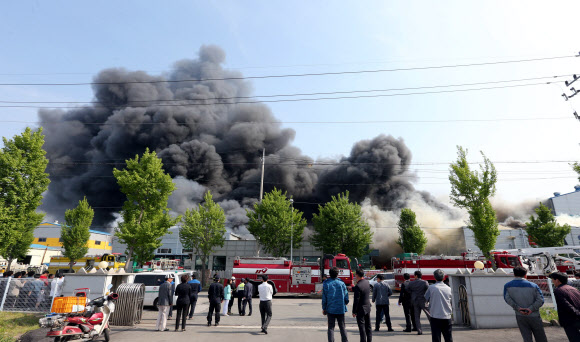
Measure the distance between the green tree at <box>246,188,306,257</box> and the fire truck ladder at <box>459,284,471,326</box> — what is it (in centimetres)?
2147

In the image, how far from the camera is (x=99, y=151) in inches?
2766

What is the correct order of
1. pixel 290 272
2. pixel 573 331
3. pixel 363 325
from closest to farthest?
pixel 573 331
pixel 363 325
pixel 290 272

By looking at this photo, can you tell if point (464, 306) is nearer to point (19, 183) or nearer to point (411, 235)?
point (19, 183)

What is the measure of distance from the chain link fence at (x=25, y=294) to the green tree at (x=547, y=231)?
40660 millimetres

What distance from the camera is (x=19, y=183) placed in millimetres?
14789

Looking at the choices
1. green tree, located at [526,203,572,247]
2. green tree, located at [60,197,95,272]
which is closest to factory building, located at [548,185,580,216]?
green tree, located at [526,203,572,247]

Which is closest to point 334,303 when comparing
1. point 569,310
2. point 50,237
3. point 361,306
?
point 361,306

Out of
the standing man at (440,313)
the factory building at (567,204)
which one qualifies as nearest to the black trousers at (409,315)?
the standing man at (440,313)

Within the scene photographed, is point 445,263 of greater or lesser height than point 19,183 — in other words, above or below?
below

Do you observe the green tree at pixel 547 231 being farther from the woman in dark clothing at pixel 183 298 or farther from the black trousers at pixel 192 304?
the woman in dark clothing at pixel 183 298

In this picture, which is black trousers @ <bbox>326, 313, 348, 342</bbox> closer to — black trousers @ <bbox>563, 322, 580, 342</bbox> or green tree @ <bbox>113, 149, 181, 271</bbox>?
black trousers @ <bbox>563, 322, 580, 342</bbox>

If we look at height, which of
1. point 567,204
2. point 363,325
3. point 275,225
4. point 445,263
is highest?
point 567,204

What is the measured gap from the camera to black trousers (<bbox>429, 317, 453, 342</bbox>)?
540 cm

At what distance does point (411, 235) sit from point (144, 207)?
91.6 ft
